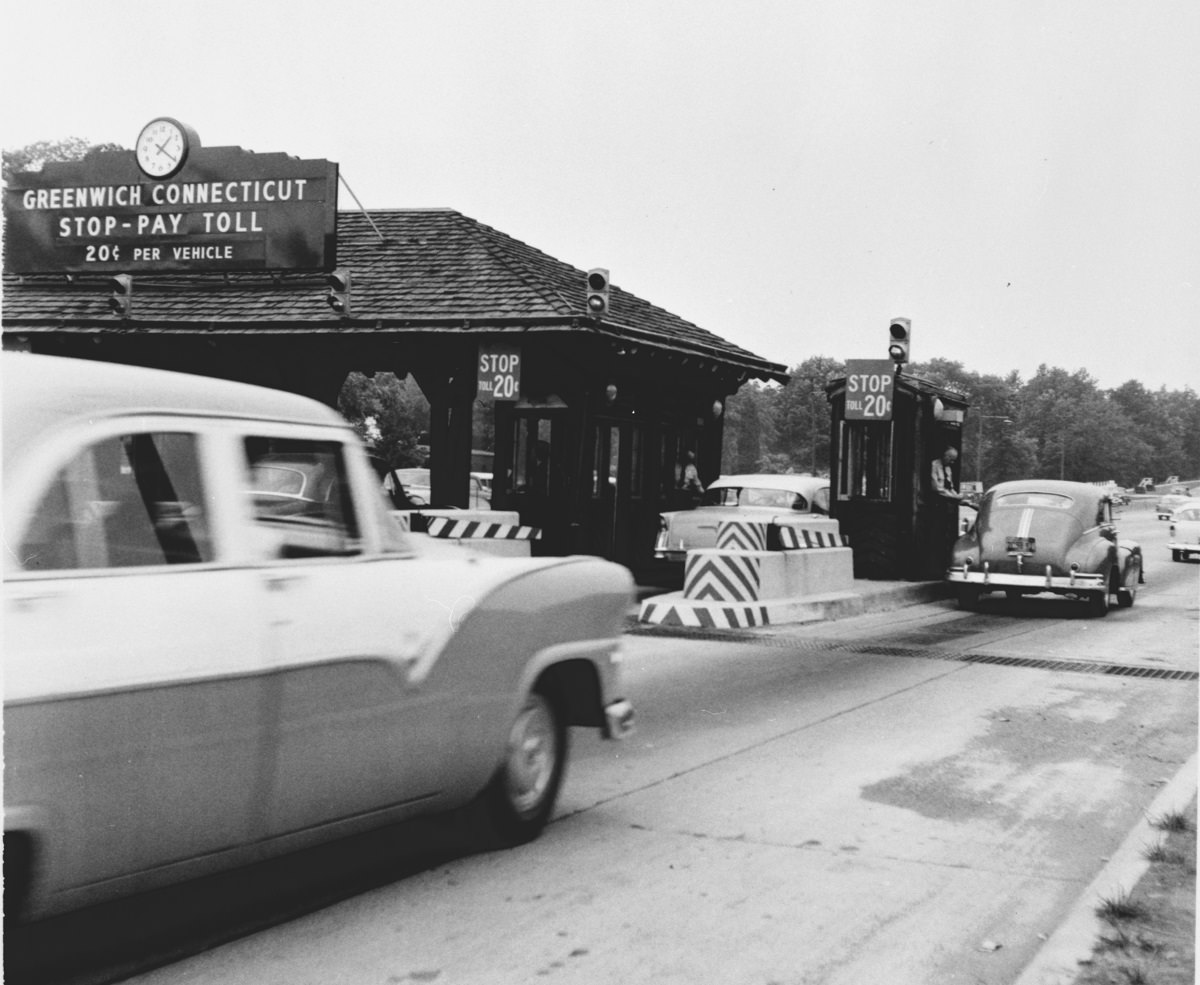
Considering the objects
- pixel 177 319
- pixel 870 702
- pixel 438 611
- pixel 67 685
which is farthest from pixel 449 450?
pixel 67 685

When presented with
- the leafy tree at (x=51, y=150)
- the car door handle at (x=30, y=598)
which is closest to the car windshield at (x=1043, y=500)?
the leafy tree at (x=51, y=150)

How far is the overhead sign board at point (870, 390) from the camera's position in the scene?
19266mm

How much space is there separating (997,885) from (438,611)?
2.50 metres

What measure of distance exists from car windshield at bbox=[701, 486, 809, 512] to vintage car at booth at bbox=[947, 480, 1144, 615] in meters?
3.71

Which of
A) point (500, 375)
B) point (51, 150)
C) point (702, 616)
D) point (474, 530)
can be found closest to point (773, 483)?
point (500, 375)

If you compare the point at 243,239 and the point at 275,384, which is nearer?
the point at 243,239

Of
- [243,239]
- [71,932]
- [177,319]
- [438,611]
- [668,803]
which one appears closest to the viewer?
[71,932]

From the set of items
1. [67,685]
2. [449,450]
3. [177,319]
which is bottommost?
[67,685]

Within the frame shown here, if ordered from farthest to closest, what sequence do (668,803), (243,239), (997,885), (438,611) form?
1. (243,239)
2. (668,803)
3. (997,885)
4. (438,611)

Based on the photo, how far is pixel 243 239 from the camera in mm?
17094

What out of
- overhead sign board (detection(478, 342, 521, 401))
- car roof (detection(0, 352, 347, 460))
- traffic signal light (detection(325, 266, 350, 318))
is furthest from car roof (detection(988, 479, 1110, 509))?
car roof (detection(0, 352, 347, 460))

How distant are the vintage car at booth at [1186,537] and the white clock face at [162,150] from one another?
24.5m

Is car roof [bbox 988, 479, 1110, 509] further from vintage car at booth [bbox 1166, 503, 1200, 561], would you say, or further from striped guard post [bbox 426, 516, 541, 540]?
vintage car at booth [bbox 1166, 503, 1200, 561]

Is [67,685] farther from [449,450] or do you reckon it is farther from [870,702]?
[449,450]
